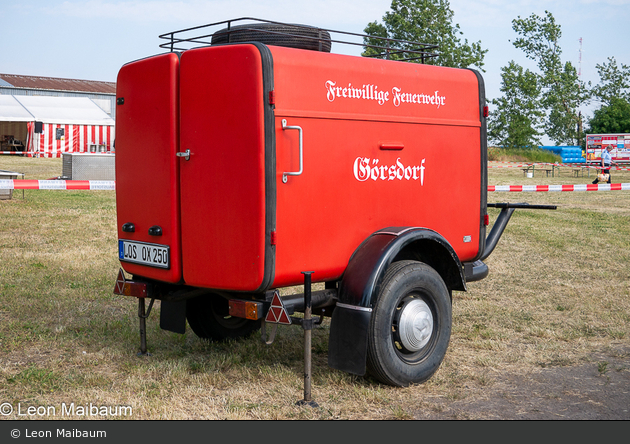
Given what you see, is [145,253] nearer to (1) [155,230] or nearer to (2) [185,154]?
(1) [155,230]

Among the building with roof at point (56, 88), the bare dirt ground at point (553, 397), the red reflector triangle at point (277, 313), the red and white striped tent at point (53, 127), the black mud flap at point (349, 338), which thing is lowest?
the bare dirt ground at point (553, 397)

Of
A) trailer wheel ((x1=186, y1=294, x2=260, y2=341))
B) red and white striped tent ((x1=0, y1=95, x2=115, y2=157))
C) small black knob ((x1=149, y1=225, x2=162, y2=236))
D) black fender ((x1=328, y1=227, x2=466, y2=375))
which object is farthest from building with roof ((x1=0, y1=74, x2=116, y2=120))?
black fender ((x1=328, y1=227, x2=466, y2=375))

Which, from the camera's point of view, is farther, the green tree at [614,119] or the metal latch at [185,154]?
the green tree at [614,119]

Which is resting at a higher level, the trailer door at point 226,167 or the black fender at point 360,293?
the trailer door at point 226,167

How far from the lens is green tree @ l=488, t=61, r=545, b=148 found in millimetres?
56094

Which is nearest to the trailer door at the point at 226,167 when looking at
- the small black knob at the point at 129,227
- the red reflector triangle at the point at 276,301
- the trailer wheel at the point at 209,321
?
the red reflector triangle at the point at 276,301

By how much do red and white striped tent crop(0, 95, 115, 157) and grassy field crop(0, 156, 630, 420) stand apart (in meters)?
30.5

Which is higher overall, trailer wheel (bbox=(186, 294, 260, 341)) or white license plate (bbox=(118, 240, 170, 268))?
white license plate (bbox=(118, 240, 170, 268))

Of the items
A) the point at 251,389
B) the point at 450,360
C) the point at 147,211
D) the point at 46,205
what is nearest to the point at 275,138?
the point at 147,211

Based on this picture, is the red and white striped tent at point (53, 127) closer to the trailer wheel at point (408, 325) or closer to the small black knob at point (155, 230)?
the small black knob at point (155, 230)

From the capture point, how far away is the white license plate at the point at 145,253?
4535mm

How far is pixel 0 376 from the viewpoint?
15.4 ft

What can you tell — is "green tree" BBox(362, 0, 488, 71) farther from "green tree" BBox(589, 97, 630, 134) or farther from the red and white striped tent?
the red and white striped tent

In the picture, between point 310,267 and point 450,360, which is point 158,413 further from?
point 450,360
